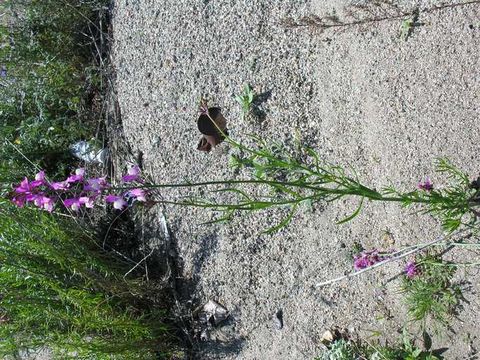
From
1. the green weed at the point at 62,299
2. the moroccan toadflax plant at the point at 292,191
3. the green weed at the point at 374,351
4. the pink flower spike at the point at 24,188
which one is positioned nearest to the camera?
the moroccan toadflax plant at the point at 292,191

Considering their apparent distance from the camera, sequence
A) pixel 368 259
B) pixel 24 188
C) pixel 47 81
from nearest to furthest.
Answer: pixel 24 188 → pixel 368 259 → pixel 47 81

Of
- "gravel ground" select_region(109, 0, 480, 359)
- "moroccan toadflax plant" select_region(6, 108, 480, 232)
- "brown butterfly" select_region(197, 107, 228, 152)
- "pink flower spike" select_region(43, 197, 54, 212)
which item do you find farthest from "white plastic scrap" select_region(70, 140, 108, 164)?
"pink flower spike" select_region(43, 197, 54, 212)

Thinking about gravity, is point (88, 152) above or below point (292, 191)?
above

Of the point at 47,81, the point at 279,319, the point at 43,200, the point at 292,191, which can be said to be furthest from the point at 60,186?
the point at 47,81

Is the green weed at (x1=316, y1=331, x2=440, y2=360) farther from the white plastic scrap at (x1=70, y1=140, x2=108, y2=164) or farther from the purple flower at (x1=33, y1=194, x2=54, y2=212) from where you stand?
the white plastic scrap at (x1=70, y1=140, x2=108, y2=164)

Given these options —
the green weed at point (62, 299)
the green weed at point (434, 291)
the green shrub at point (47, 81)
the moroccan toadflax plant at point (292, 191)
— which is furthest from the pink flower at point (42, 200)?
the green shrub at point (47, 81)

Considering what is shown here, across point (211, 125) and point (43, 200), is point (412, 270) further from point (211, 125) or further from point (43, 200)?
point (43, 200)

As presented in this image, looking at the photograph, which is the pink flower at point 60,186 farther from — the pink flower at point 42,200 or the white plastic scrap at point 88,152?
the white plastic scrap at point 88,152

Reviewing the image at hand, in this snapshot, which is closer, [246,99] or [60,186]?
[60,186]

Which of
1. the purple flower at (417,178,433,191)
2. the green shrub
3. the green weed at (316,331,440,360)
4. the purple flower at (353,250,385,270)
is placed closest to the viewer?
the purple flower at (417,178,433,191)
